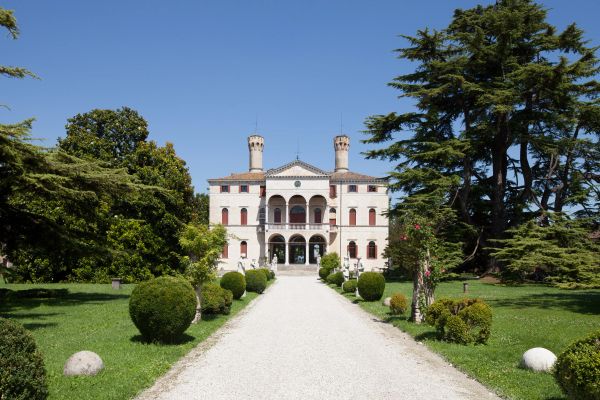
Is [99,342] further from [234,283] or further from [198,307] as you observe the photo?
[234,283]

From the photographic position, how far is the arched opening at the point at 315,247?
52.2 meters

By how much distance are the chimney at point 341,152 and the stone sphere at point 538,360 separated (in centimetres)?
5166

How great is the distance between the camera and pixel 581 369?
4.84 metres

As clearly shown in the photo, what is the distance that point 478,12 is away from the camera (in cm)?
3058

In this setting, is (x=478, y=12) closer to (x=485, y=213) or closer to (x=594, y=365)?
(x=485, y=213)

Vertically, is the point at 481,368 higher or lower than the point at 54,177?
lower

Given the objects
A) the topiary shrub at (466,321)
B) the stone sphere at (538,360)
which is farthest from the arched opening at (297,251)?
the stone sphere at (538,360)

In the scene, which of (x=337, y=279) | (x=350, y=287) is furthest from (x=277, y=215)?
(x=350, y=287)

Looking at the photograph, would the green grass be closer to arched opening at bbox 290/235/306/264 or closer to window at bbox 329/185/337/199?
arched opening at bbox 290/235/306/264

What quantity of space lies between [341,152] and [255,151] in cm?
1004

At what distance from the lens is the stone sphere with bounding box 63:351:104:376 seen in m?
6.88

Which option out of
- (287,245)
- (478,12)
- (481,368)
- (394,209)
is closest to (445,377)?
(481,368)

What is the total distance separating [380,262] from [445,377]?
45.6 m

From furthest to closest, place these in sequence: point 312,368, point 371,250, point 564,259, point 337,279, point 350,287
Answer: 1. point 371,250
2. point 337,279
3. point 350,287
4. point 564,259
5. point 312,368
